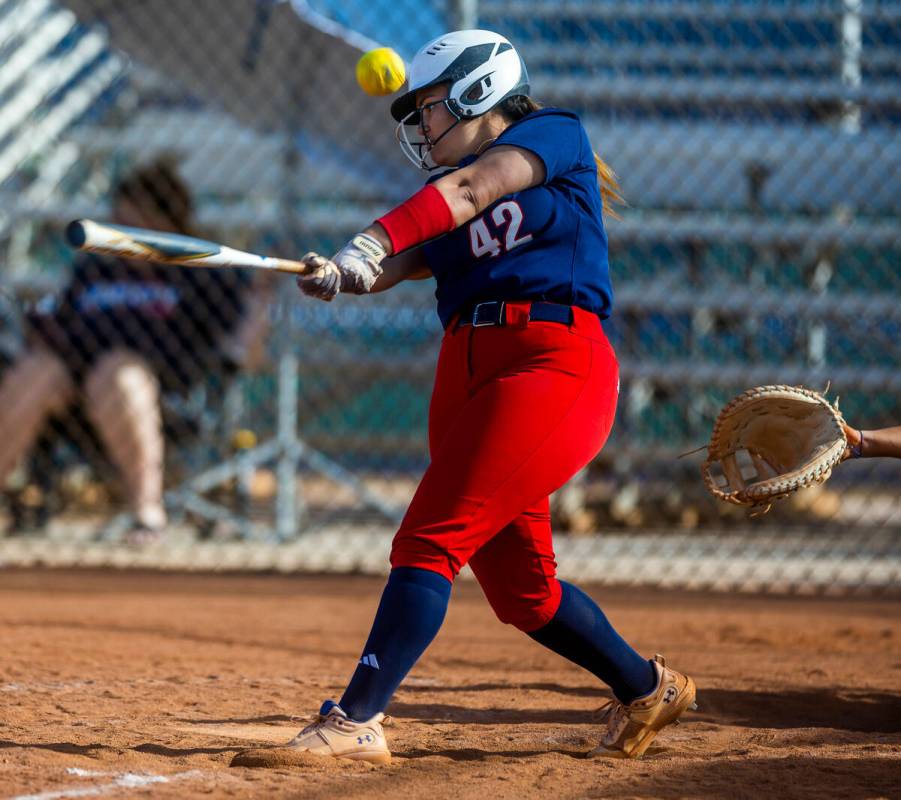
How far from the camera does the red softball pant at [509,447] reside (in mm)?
2338

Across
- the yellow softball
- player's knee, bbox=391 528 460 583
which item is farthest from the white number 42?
player's knee, bbox=391 528 460 583

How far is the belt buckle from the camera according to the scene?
2.45 m

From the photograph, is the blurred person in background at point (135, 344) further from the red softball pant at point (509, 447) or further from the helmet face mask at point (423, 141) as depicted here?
the red softball pant at point (509, 447)

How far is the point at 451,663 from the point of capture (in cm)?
368

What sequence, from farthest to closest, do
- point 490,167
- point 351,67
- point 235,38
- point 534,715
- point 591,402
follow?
point 235,38, point 351,67, point 534,715, point 591,402, point 490,167

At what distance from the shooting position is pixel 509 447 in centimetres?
236

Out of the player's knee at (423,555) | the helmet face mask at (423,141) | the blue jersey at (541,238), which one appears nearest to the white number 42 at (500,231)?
the blue jersey at (541,238)

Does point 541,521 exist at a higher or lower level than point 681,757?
higher

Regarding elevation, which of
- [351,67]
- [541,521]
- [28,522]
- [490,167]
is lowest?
[28,522]

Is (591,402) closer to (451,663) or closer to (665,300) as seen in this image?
(451,663)

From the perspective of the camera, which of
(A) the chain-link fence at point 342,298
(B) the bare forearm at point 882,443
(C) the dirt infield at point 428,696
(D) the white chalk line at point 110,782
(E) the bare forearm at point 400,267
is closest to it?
(D) the white chalk line at point 110,782

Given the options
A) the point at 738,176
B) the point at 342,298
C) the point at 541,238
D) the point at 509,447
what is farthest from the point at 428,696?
the point at 738,176

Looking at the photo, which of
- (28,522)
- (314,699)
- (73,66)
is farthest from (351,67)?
(314,699)

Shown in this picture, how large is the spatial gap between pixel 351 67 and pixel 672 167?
1.95 m
